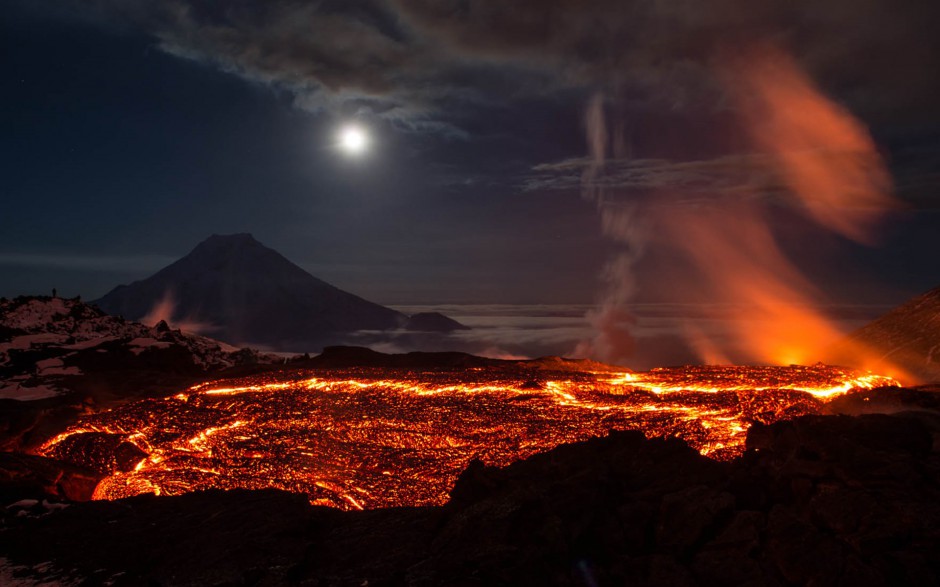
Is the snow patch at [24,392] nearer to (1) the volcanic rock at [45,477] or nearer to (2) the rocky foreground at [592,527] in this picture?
(1) the volcanic rock at [45,477]

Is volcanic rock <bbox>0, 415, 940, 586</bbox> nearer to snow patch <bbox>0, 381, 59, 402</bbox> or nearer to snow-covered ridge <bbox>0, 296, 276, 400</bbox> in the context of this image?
snow patch <bbox>0, 381, 59, 402</bbox>

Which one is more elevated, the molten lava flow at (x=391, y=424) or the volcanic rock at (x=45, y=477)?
the molten lava flow at (x=391, y=424)

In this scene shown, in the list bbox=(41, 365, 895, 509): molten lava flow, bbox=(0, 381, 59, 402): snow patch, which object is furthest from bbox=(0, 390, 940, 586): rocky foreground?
bbox=(0, 381, 59, 402): snow patch

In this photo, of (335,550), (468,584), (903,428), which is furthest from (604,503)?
(903,428)

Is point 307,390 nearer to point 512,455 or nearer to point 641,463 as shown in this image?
point 512,455

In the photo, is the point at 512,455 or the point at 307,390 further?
the point at 307,390

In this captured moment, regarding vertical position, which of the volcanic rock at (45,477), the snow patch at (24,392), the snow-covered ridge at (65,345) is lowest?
the volcanic rock at (45,477)

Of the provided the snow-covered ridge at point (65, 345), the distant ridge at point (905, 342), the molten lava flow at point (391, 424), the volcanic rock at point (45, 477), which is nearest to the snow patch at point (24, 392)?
the snow-covered ridge at point (65, 345)
